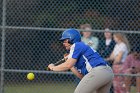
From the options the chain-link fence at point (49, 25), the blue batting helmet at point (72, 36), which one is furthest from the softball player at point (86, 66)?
the chain-link fence at point (49, 25)

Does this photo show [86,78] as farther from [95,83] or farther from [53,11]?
[53,11]

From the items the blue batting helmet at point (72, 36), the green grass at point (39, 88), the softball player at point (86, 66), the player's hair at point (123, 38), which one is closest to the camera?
the softball player at point (86, 66)

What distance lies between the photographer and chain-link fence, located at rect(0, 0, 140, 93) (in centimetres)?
1270

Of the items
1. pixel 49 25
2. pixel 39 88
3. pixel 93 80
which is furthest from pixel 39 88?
pixel 93 80

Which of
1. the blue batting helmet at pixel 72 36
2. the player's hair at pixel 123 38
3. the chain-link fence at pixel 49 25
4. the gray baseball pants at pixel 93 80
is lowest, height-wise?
the gray baseball pants at pixel 93 80

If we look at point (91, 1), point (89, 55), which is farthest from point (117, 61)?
point (89, 55)

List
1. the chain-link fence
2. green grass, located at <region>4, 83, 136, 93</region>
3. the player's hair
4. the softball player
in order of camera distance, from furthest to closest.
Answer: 1. green grass, located at <region>4, 83, 136, 93</region>
2. the chain-link fence
3. the player's hair
4. the softball player

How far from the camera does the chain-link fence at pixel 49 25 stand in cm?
1270

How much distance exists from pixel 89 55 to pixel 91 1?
10.1ft

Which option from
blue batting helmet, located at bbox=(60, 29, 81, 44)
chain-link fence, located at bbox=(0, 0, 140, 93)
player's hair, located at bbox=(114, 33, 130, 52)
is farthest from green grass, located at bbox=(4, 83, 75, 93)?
blue batting helmet, located at bbox=(60, 29, 81, 44)

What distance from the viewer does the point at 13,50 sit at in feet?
41.7

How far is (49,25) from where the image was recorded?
43.5 ft

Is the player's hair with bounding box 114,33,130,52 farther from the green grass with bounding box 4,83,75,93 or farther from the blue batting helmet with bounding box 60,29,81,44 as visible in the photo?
the blue batting helmet with bounding box 60,29,81,44

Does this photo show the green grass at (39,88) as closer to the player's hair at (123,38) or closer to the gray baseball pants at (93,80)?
the player's hair at (123,38)
